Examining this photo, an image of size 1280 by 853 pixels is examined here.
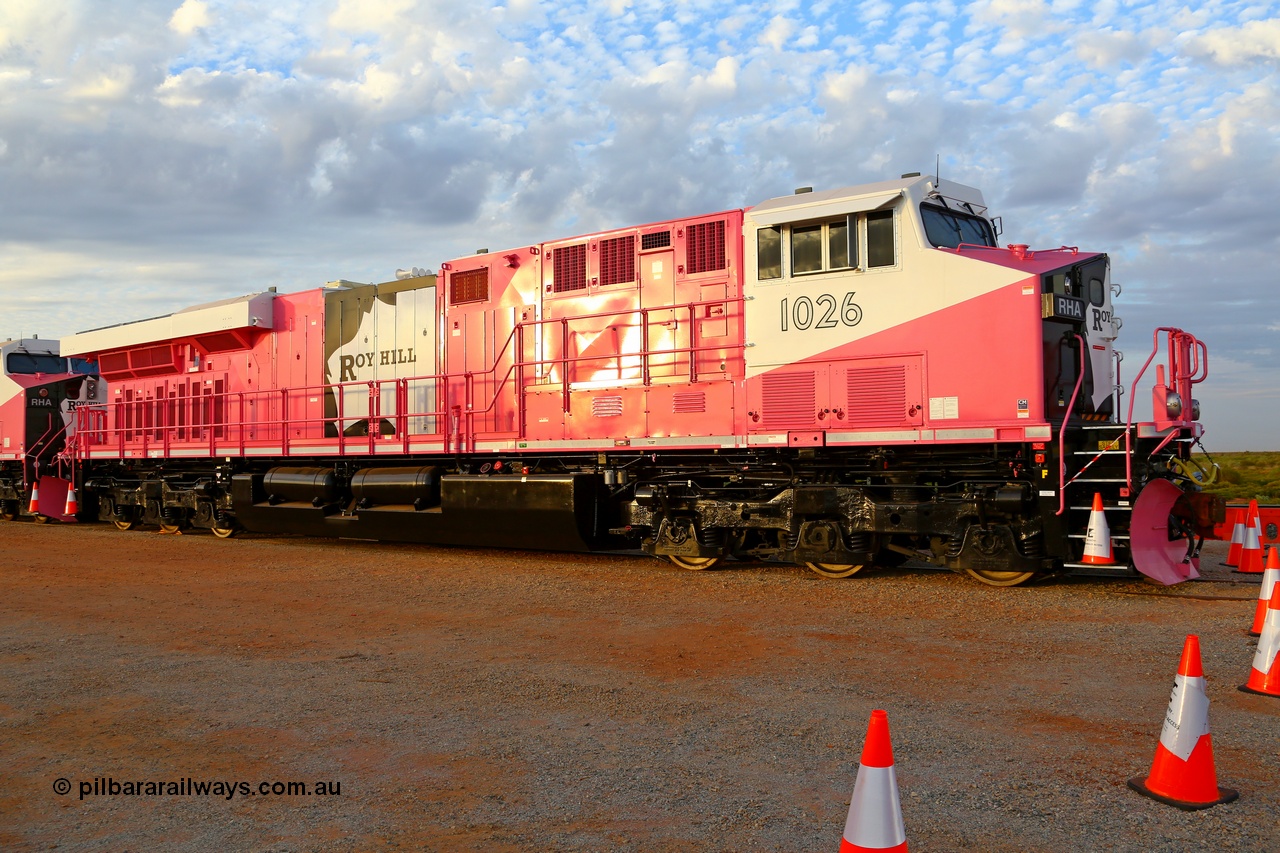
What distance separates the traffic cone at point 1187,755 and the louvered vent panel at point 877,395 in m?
5.60

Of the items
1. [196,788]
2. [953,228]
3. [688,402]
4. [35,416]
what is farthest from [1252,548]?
[35,416]

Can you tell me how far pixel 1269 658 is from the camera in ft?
18.2

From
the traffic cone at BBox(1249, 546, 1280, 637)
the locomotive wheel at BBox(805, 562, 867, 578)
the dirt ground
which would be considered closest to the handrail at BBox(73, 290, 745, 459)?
the locomotive wheel at BBox(805, 562, 867, 578)

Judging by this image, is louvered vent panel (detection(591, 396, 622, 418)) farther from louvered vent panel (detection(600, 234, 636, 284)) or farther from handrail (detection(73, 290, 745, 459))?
louvered vent panel (detection(600, 234, 636, 284))

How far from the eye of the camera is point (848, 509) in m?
9.83

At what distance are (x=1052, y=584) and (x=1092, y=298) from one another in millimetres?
2822

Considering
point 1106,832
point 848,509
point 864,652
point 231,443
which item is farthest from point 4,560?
point 1106,832

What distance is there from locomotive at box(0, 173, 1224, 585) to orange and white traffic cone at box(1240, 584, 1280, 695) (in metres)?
3.01

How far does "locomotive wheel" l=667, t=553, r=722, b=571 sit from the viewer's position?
1100 cm

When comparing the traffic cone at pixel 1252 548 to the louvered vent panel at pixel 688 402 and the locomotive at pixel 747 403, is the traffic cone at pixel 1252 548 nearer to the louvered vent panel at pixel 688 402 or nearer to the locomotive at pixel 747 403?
the locomotive at pixel 747 403

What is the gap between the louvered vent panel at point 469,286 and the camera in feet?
43.3

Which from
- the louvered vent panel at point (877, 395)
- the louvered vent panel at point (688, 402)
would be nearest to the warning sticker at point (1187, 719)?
the louvered vent panel at point (877, 395)

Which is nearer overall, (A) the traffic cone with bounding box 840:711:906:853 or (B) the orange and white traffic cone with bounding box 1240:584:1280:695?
(A) the traffic cone with bounding box 840:711:906:853

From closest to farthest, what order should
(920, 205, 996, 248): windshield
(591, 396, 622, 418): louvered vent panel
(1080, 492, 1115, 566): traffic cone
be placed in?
(1080, 492, 1115, 566): traffic cone → (920, 205, 996, 248): windshield → (591, 396, 622, 418): louvered vent panel
